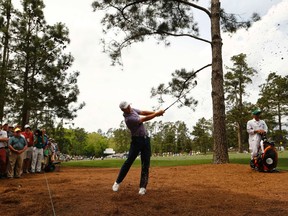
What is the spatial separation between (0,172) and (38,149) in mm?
2402

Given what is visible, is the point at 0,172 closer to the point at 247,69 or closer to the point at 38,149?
the point at 38,149

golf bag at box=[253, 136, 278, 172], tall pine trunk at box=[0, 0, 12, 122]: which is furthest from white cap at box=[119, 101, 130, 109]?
tall pine trunk at box=[0, 0, 12, 122]

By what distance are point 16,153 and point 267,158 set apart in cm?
782

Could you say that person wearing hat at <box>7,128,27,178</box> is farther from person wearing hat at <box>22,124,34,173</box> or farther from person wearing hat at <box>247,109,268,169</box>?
person wearing hat at <box>247,109,268,169</box>

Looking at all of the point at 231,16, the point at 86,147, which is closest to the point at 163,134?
the point at 86,147

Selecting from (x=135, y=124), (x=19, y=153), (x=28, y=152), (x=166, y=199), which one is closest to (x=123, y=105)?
(x=135, y=124)

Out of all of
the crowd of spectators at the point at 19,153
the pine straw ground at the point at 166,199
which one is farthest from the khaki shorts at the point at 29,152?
the pine straw ground at the point at 166,199

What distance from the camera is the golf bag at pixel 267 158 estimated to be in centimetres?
870

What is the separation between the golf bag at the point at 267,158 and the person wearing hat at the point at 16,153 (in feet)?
24.6

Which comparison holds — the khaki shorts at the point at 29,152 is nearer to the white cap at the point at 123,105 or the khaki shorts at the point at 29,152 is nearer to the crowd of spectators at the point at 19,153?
the crowd of spectators at the point at 19,153

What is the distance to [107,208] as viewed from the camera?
4.64 m

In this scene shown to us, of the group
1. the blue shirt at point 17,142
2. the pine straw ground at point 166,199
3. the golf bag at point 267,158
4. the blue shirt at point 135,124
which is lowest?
the pine straw ground at point 166,199

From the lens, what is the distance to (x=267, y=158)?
873 centimetres

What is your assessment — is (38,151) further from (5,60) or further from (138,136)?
(5,60)
